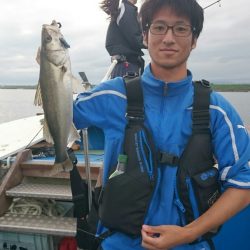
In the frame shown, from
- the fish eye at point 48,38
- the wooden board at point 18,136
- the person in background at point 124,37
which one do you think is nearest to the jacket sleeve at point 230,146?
the fish eye at point 48,38

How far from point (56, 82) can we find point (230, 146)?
1.24 m

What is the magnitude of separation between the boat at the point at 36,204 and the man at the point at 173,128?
5.81 feet

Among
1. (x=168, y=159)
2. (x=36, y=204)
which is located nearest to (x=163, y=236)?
(x=168, y=159)

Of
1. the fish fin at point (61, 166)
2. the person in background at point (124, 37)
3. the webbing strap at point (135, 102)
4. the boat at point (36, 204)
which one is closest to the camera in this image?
the webbing strap at point (135, 102)

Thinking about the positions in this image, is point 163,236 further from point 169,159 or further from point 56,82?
point 56,82

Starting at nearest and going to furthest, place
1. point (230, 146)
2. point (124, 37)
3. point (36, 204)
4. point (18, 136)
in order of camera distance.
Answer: point (230, 146), point (36, 204), point (124, 37), point (18, 136)

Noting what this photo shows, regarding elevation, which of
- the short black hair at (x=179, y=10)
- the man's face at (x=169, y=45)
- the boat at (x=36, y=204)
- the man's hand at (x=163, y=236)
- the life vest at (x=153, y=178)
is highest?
the short black hair at (x=179, y=10)

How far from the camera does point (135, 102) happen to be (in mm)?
2516

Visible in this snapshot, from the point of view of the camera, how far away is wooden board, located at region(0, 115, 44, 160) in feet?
18.9

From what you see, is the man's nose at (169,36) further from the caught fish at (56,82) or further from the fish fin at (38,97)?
the fish fin at (38,97)

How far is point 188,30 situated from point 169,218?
4.15 ft

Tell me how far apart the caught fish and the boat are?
2.02 meters

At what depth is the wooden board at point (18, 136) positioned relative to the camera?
18.9 ft

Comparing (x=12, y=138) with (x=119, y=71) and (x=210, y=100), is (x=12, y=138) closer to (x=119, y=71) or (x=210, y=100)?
(x=119, y=71)
